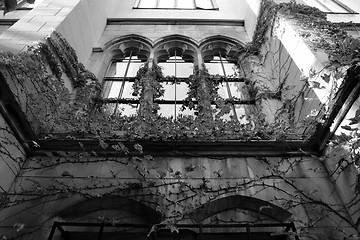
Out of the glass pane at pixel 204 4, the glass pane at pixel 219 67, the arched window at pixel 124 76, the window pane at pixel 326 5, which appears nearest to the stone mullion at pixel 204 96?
the glass pane at pixel 219 67

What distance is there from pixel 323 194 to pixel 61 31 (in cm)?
464

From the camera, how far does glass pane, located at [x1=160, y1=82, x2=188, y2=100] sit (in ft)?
20.6

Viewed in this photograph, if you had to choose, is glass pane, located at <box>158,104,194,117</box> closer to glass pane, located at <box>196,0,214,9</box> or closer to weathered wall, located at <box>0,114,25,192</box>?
weathered wall, located at <box>0,114,25,192</box>

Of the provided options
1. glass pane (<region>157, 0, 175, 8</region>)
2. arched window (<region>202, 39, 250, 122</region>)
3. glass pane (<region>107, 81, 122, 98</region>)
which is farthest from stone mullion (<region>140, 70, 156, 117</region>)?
glass pane (<region>157, 0, 175, 8</region>)

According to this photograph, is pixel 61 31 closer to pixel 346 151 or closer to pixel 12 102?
pixel 12 102

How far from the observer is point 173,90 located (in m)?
6.50

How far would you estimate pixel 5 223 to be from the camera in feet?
11.6

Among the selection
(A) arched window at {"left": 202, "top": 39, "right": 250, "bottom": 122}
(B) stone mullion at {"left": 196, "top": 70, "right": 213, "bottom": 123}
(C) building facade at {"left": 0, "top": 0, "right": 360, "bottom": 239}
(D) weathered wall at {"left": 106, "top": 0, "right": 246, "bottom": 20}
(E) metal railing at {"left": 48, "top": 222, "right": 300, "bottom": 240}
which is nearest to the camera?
(E) metal railing at {"left": 48, "top": 222, "right": 300, "bottom": 240}

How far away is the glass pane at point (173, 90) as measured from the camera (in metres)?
6.29

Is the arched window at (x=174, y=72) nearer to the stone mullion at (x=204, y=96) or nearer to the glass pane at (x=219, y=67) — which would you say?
the stone mullion at (x=204, y=96)

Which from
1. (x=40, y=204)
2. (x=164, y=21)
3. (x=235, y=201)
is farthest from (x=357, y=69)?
(x=164, y=21)

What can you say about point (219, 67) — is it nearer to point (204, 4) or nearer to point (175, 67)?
point (175, 67)

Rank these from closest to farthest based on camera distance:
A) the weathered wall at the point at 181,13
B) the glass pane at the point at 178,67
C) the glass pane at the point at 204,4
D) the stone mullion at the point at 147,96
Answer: the stone mullion at the point at 147,96 → the glass pane at the point at 178,67 → the weathered wall at the point at 181,13 → the glass pane at the point at 204,4

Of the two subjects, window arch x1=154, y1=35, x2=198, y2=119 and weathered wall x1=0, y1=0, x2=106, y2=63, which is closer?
weathered wall x1=0, y1=0, x2=106, y2=63
